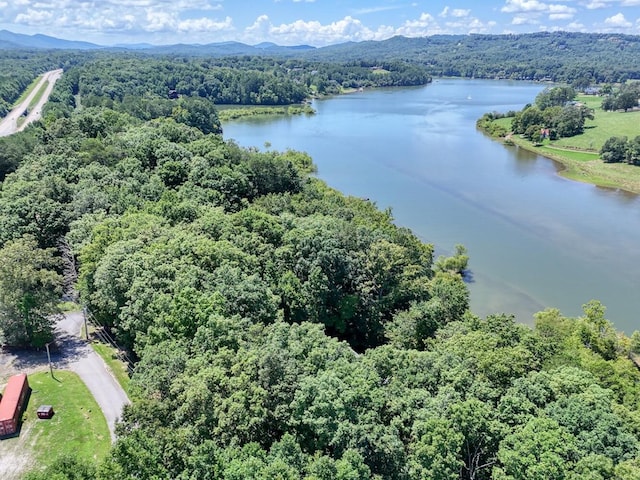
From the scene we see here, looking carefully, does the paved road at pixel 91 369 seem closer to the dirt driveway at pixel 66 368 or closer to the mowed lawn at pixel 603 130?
the dirt driveway at pixel 66 368

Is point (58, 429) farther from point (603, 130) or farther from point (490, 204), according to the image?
point (603, 130)

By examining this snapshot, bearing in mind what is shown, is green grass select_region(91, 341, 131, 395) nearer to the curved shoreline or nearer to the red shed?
the red shed

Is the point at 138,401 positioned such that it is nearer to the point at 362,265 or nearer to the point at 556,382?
the point at 556,382

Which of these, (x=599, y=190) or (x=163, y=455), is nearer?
(x=163, y=455)

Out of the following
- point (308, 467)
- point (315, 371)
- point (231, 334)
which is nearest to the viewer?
point (308, 467)

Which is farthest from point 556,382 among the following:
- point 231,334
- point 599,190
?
point 599,190

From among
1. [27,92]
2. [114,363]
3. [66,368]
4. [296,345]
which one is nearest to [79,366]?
[66,368]

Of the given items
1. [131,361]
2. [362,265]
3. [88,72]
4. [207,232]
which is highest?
[88,72]
